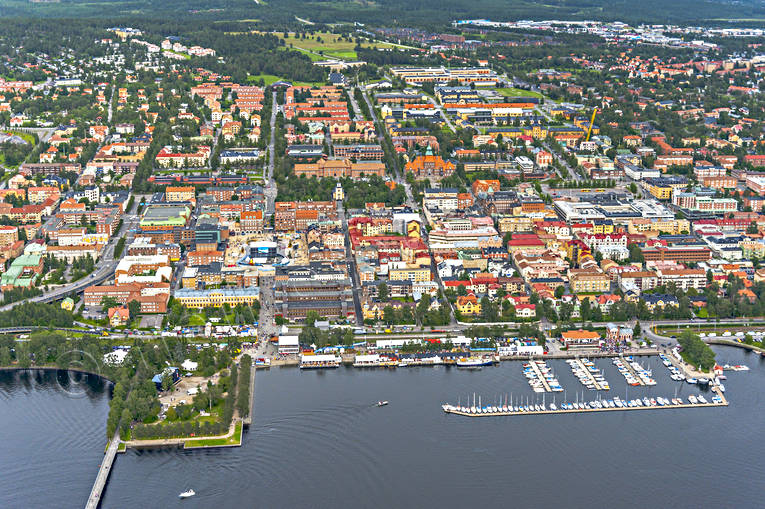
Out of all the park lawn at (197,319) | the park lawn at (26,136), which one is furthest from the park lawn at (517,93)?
the park lawn at (197,319)

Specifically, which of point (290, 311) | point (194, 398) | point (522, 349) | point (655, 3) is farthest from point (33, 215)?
point (655, 3)

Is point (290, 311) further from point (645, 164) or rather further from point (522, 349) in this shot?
point (645, 164)

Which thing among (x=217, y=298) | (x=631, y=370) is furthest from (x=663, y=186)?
(x=217, y=298)

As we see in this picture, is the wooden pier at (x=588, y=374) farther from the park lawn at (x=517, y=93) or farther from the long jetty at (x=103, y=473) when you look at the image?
the park lawn at (x=517, y=93)

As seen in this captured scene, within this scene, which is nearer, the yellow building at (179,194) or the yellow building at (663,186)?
the yellow building at (179,194)

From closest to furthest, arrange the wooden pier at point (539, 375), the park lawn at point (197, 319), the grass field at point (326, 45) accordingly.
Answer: the wooden pier at point (539, 375) → the park lawn at point (197, 319) → the grass field at point (326, 45)

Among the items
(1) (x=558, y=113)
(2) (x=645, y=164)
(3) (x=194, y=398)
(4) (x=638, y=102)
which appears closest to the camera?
(3) (x=194, y=398)

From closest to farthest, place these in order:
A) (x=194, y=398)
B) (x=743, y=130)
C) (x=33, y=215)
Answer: (x=194, y=398) < (x=33, y=215) < (x=743, y=130)
